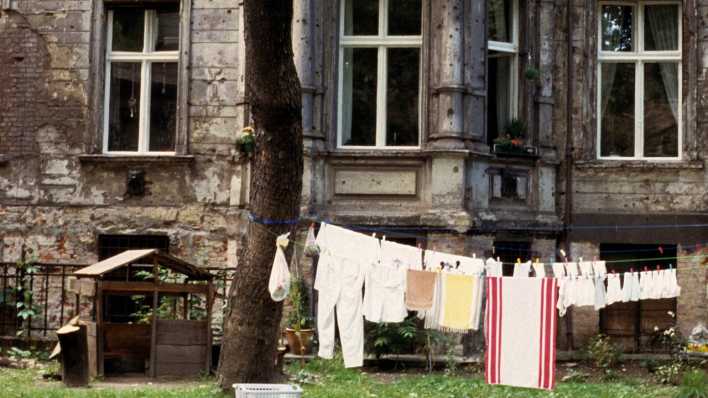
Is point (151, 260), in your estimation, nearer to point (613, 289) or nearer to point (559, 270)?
point (559, 270)

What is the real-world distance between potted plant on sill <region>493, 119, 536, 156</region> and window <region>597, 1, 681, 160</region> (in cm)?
138

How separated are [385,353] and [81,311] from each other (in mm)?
4756

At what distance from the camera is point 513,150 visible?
53.5ft

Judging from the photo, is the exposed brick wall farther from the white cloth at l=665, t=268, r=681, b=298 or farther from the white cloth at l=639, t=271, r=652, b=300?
the white cloth at l=665, t=268, r=681, b=298

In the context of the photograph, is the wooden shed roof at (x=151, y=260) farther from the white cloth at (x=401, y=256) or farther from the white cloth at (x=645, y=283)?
the white cloth at (x=645, y=283)

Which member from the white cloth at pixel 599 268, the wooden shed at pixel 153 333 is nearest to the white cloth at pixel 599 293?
the white cloth at pixel 599 268

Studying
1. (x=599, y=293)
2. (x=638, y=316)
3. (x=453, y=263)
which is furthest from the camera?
(x=638, y=316)

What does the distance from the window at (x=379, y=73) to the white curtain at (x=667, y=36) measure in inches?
145

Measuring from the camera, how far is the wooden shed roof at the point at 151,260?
1365 cm

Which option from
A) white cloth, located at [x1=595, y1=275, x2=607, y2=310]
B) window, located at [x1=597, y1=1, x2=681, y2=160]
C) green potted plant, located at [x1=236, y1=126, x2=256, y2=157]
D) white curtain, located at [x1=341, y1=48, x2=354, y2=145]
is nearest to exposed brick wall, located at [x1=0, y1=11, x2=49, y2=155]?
green potted plant, located at [x1=236, y1=126, x2=256, y2=157]

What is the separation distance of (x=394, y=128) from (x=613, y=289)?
413cm

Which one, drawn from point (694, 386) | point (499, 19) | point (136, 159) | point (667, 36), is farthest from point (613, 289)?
point (136, 159)

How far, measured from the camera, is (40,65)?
17266mm

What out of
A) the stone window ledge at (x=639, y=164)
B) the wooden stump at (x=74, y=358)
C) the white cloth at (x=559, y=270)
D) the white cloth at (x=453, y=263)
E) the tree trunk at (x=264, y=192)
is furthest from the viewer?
the stone window ledge at (x=639, y=164)
